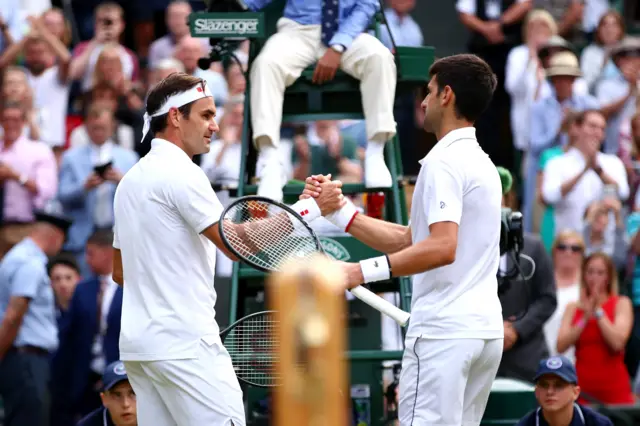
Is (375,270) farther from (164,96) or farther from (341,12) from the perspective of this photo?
(341,12)

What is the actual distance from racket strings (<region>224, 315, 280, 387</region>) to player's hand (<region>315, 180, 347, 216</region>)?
1.96 ft

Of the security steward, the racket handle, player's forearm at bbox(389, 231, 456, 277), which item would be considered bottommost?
the security steward

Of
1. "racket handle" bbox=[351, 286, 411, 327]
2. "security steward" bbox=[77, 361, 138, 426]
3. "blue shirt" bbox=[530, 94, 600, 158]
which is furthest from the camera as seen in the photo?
"blue shirt" bbox=[530, 94, 600, 158]

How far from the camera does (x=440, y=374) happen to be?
5.91 m

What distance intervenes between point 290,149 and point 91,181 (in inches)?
85.3

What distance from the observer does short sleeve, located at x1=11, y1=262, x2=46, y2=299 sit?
1051 cm

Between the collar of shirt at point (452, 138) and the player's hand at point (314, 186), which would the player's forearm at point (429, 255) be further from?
the player's hand at point (314, 186)

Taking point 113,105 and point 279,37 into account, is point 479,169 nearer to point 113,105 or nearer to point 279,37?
point 279,37

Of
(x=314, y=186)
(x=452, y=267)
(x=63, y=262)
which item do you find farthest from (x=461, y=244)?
(x=63, y=262)

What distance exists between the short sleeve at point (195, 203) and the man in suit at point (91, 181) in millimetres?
6107

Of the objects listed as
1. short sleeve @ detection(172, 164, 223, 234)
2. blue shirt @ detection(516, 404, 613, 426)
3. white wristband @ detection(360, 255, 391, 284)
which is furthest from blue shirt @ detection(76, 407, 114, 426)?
white wristband @ detection(360, 255, 391, 284)

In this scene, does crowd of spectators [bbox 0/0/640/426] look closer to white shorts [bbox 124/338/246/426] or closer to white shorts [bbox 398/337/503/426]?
white shorts [bbox 398/337/503/426]

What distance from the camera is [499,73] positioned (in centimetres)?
1475

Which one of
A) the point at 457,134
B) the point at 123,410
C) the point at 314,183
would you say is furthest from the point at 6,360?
the point at 457,134
